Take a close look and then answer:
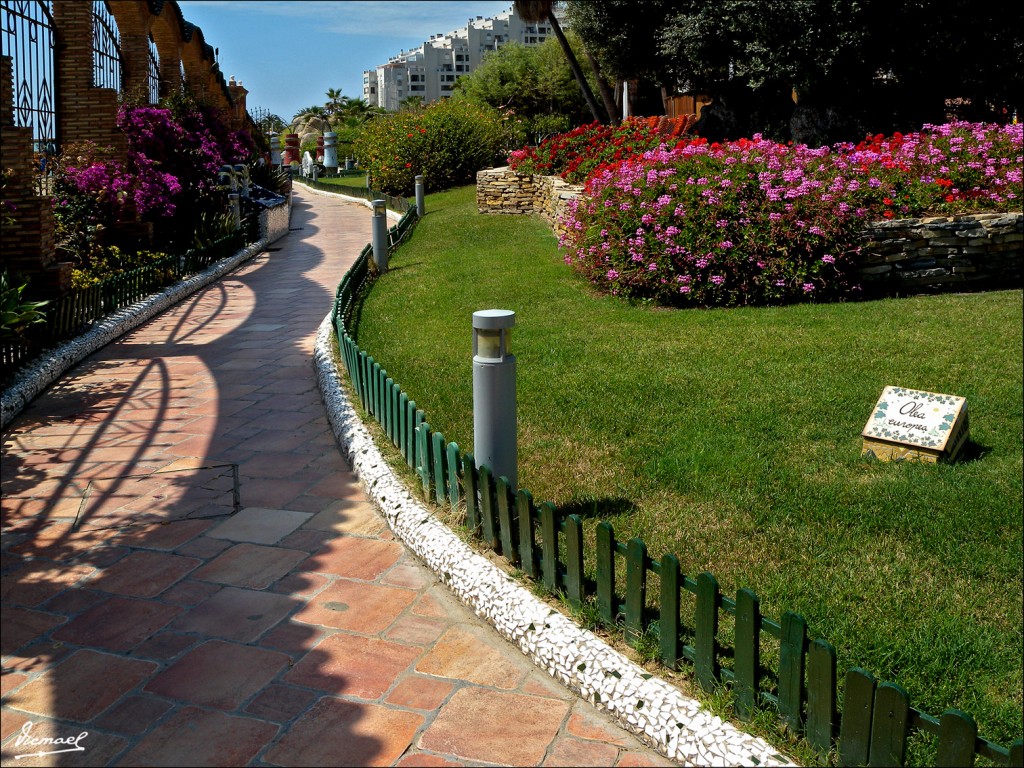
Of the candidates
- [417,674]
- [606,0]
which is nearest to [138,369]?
[417,674]

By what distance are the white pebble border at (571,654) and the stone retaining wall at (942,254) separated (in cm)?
685

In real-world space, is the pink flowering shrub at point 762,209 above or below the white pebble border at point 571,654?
above

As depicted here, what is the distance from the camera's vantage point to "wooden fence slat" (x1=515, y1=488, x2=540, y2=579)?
432cm

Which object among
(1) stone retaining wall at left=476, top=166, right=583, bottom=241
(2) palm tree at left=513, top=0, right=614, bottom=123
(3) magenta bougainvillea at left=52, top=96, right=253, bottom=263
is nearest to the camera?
(3) magenta bougainvillea at left=52, top=96, right=253, bottom=263

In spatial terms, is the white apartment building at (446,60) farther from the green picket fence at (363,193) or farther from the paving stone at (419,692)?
the paving stone at (419,692)

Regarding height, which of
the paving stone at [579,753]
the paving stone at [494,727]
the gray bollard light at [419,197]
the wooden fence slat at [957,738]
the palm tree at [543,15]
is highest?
the palm tree at [543,15]

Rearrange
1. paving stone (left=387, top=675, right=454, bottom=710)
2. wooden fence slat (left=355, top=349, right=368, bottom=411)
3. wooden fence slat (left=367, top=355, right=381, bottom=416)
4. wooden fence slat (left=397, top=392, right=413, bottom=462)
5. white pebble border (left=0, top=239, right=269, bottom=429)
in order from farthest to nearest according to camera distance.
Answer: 1. white pebble border (left=0, top=239, right=269, bottom=429)
2. wooden fence slat (left=355, top=349, right=368, bottom=411)
3. wooden fence slat (left=367, top=355, right=381, bottom=416)
4. wooden fence slat (left=397, top=392, right=413, bottom=462)
5. paving stone (left=387, top=675, right=454, bottom=710)

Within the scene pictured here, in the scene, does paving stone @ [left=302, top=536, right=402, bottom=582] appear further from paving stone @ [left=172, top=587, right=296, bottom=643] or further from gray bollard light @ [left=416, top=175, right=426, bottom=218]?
gray bollard light @ [left=416, top=175, right=426, bottom=218]

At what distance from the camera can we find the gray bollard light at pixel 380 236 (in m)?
14.1

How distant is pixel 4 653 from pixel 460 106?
26.5 metres

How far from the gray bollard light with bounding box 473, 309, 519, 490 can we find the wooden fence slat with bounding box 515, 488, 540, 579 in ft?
1.63

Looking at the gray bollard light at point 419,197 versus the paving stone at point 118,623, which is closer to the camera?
the paving stone at point 118,623

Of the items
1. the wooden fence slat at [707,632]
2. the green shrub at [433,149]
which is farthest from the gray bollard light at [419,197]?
the wooden fence slat at [707,632]

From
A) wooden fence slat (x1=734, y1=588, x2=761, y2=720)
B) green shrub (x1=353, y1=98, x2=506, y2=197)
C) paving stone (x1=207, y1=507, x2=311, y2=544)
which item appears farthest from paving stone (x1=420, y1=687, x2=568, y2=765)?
green shrub (x1=353, y1=98, x2=506, y2=197)
